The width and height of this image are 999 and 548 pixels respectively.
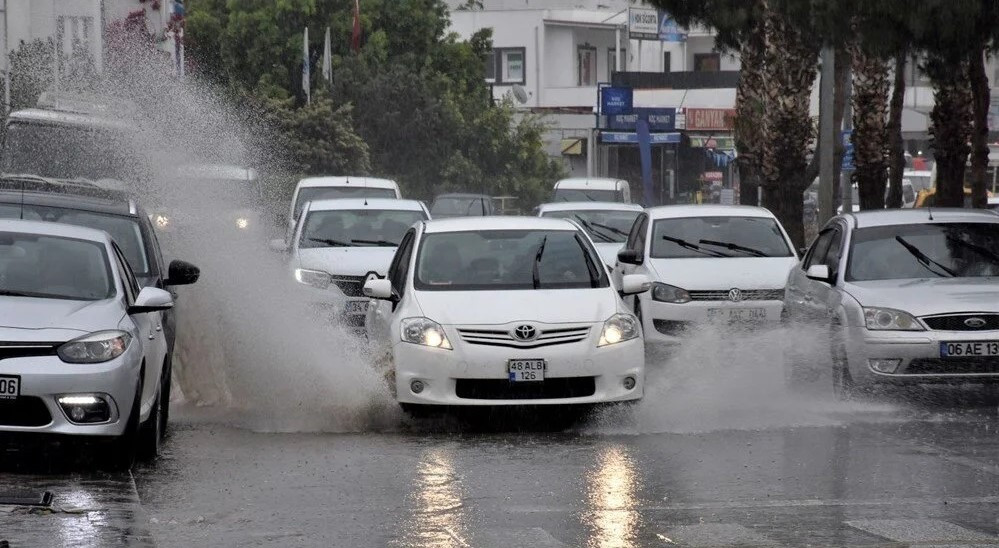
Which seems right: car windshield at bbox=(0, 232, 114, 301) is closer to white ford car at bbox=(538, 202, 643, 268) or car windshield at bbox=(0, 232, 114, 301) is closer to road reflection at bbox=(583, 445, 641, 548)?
road reflection at bbox=(583, 445, 641, 548)

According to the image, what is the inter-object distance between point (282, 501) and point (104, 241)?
9.34 feet

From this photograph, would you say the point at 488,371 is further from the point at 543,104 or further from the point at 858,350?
the point at 543,104

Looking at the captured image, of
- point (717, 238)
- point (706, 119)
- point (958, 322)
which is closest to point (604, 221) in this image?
point (717, 238)

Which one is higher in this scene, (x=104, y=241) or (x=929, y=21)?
(x=929, y=21)

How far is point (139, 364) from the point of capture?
32.3 ft

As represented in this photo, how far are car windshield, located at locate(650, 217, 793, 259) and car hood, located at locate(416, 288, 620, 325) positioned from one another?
5553mm

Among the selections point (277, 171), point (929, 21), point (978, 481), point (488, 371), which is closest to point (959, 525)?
point (978, 481)

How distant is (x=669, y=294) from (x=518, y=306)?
508cm

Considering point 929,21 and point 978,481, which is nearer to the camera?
point 978,481

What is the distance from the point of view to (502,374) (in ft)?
38.2

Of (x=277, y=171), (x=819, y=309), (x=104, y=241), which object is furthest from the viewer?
(x=277, y=171)

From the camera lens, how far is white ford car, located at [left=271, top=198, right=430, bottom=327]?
59.8 feet

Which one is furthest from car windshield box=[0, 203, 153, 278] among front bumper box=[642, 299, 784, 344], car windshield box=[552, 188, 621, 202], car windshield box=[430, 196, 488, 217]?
car windshield box=[430, 196, 488, 217]

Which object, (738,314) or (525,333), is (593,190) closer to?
(738,314)
